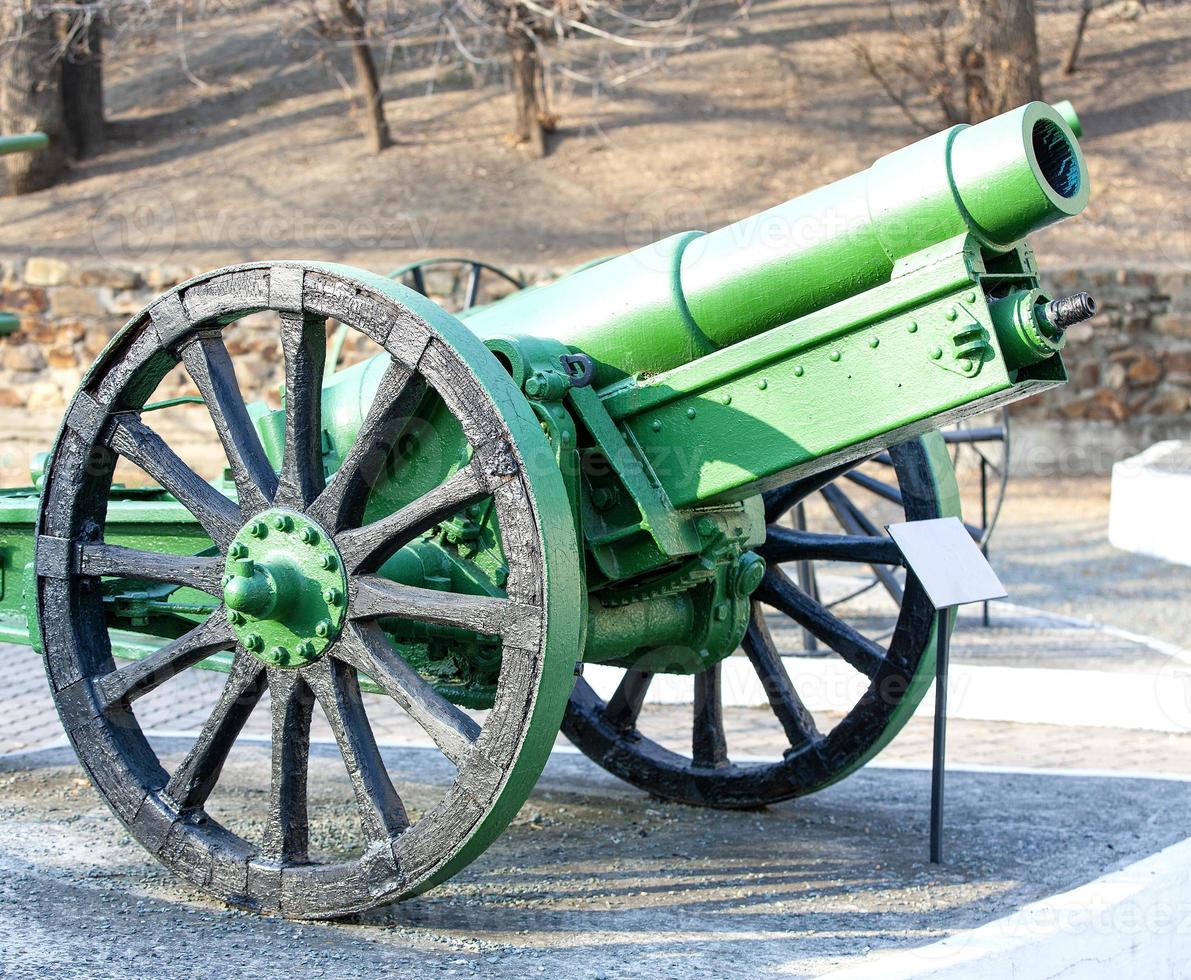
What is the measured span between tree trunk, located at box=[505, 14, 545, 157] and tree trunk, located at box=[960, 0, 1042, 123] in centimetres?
452

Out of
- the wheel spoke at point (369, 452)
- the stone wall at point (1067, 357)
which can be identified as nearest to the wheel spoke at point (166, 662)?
the wheel spoke at point (369, 452)

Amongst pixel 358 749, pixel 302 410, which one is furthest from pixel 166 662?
pixel 302 410

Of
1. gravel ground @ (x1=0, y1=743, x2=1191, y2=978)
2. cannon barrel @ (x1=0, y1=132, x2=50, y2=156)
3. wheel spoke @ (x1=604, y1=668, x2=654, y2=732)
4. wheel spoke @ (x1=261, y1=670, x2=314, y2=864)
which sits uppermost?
cannon barrel @ (x1=0, y1=132, x2=50, y2=156)

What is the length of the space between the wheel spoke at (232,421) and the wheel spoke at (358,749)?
1.50ft

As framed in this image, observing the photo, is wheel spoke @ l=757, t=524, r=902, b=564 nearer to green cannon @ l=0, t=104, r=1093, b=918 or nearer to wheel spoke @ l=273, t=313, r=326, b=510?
green cannon @ l=0, t=104, r=1093, b=918

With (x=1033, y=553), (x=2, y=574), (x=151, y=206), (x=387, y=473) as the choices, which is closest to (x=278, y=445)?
(x=387, y=473)

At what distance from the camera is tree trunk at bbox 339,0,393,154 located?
15.2m

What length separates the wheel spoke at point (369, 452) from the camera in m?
3.59

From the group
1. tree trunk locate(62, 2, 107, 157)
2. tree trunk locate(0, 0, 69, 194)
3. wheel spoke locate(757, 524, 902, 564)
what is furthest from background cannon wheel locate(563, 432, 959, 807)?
tree trunk locate(62, 2, 107, 157)

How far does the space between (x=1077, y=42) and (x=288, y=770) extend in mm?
16776

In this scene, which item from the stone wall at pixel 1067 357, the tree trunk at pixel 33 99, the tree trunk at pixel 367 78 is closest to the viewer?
the stone wall at pixel 1067 357

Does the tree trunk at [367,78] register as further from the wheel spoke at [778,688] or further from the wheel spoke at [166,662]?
the wheel spoke at [166,662]

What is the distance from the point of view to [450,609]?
11.5 feet

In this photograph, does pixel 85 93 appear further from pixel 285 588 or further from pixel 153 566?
pixel 285 588
